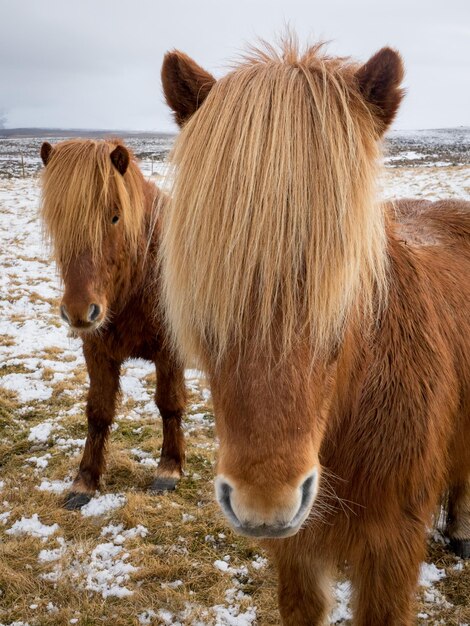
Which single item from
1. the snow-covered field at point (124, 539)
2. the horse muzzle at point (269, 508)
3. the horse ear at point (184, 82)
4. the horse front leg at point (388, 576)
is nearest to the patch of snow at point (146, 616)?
the snow-covered field at point (124, 539)

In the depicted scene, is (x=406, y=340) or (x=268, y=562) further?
(x=268, y=562)

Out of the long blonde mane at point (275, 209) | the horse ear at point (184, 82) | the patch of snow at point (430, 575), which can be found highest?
the horse ear at point (184, 82)

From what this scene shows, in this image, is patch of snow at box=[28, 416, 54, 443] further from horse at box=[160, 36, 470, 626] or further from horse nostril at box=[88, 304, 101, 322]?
horse at box=[160, 36, 470, 626]

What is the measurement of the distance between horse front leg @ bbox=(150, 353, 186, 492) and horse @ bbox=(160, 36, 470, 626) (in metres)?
1.92

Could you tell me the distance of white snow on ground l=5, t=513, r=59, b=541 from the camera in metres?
3.13

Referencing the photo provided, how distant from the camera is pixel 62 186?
2.97 meters

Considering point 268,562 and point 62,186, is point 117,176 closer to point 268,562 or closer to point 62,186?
point 62,186

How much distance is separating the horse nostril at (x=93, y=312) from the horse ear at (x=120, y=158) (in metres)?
0.93

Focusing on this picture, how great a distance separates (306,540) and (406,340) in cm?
87

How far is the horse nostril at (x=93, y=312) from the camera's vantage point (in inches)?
110

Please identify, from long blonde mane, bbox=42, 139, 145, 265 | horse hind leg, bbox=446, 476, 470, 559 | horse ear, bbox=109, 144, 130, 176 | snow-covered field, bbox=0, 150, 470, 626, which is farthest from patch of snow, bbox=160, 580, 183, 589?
horse ear, bbox=109, 144, 130, 176

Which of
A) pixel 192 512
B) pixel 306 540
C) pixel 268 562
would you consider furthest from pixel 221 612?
pixel 306 540

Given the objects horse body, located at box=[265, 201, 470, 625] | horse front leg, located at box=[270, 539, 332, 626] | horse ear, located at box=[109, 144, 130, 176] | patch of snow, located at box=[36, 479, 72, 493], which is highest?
horse ear, located at box=[109, 144, 130, 176]

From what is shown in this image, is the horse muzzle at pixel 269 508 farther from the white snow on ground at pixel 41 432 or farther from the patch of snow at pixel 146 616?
the white snow on ground at pixel 41 432
